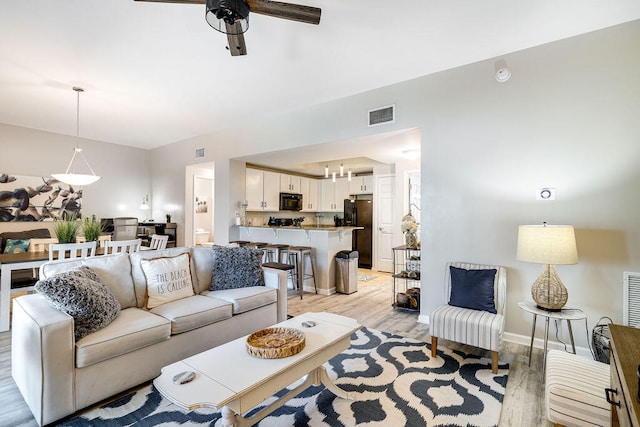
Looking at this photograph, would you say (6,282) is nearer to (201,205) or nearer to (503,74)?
(201,205)

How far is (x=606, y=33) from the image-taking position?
8.57ft

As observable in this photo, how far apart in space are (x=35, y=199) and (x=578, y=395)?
26.1 ft

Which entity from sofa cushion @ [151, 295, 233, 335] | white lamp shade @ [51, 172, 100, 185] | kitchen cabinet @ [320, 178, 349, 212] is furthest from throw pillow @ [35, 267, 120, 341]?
kitchen cabinet @ [320, 178, 349, 212]

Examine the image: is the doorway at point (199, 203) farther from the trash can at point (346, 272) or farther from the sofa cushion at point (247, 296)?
the sofa cushion at point (247, 296)

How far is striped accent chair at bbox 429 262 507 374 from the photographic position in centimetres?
242

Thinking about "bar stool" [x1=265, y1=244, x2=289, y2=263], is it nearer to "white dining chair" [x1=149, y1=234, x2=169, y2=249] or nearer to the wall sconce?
"white dining chair" [x1=149, y1=234, x2=169, y2=249]

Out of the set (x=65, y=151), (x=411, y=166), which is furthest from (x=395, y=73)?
(x=65, y=151)

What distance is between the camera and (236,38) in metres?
2.24

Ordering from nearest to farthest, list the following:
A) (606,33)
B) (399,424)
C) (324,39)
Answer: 1. (399,424)
2. (606,33)
3. (324,39)

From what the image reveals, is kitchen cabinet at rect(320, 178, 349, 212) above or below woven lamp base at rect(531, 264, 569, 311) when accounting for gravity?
above

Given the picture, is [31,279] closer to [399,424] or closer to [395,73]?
[399,424]

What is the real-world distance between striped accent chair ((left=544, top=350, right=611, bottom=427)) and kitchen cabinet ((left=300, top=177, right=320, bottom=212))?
637 centimetres

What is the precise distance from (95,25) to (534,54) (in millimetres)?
4029

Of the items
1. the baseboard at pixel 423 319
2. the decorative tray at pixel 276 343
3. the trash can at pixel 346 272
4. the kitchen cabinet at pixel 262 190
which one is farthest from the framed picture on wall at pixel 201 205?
the decorative tray at pixel 276 343
